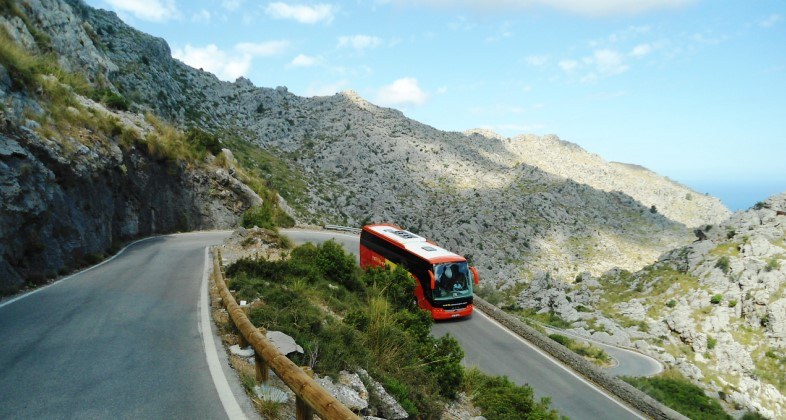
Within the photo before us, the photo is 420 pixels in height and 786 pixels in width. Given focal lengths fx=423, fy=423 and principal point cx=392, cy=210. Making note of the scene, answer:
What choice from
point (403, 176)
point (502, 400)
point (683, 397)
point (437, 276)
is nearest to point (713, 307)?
point (683, 397)

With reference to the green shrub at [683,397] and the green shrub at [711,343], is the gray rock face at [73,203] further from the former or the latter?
the green shrub at [711,343]

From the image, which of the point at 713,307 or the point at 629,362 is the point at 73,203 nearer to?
the point at 629,362

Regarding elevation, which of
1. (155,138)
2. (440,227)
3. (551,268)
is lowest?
(551,268)

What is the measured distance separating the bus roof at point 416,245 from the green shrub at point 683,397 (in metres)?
10.2

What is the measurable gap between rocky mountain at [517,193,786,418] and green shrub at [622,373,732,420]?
11.7 ft

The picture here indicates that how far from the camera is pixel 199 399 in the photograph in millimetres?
5922

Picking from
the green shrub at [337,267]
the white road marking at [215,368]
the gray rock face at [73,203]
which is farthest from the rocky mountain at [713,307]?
the gray rock face at [73,203]

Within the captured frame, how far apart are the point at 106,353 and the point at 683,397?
25785 millimetres

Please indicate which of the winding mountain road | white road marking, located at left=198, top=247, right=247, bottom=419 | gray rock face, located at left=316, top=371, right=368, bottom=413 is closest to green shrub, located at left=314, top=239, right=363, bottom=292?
the winding mountain road

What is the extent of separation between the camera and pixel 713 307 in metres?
32.7

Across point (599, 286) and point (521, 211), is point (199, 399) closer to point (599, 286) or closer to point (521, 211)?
point (599, 286)

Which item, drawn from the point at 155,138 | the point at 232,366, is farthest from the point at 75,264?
the point at 155,138

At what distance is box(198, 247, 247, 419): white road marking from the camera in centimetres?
562

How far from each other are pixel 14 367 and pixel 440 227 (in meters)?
54.6
